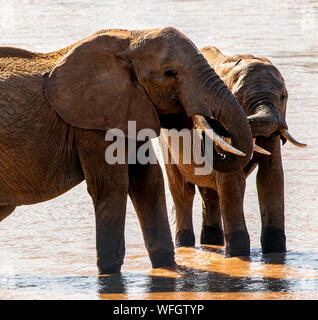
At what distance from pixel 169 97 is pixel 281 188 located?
1637mm

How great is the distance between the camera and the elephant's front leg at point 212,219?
31.0ft

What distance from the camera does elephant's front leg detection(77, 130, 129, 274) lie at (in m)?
7.59

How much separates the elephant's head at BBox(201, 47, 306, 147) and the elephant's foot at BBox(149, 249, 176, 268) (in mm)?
1048

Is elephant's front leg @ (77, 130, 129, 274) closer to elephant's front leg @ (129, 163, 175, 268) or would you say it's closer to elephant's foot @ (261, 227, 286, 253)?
elephant's front leg @ (129, 163, 175, 268)

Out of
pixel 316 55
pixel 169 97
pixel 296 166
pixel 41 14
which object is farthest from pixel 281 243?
pixel 41 14

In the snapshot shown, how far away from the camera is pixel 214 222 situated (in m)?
9.52

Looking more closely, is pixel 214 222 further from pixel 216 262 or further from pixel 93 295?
pixel 93 295

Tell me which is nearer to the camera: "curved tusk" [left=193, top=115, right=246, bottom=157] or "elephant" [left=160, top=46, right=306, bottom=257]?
"curved tusk" [left=193, top=115, right=246, bottom=157]

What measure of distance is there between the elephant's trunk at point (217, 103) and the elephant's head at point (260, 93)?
78 cm

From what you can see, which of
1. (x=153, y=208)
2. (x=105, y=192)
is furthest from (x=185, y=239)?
(x=105, y=192)

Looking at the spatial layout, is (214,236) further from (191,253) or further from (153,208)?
(153,208)

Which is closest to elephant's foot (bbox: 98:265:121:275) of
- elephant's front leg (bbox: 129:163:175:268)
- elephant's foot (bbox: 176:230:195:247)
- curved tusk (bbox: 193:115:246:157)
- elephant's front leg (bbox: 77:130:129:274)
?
elephant's front leg (bbox: 77:130:129:274)

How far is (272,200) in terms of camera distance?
28.5ft

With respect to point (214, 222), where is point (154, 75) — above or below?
above
